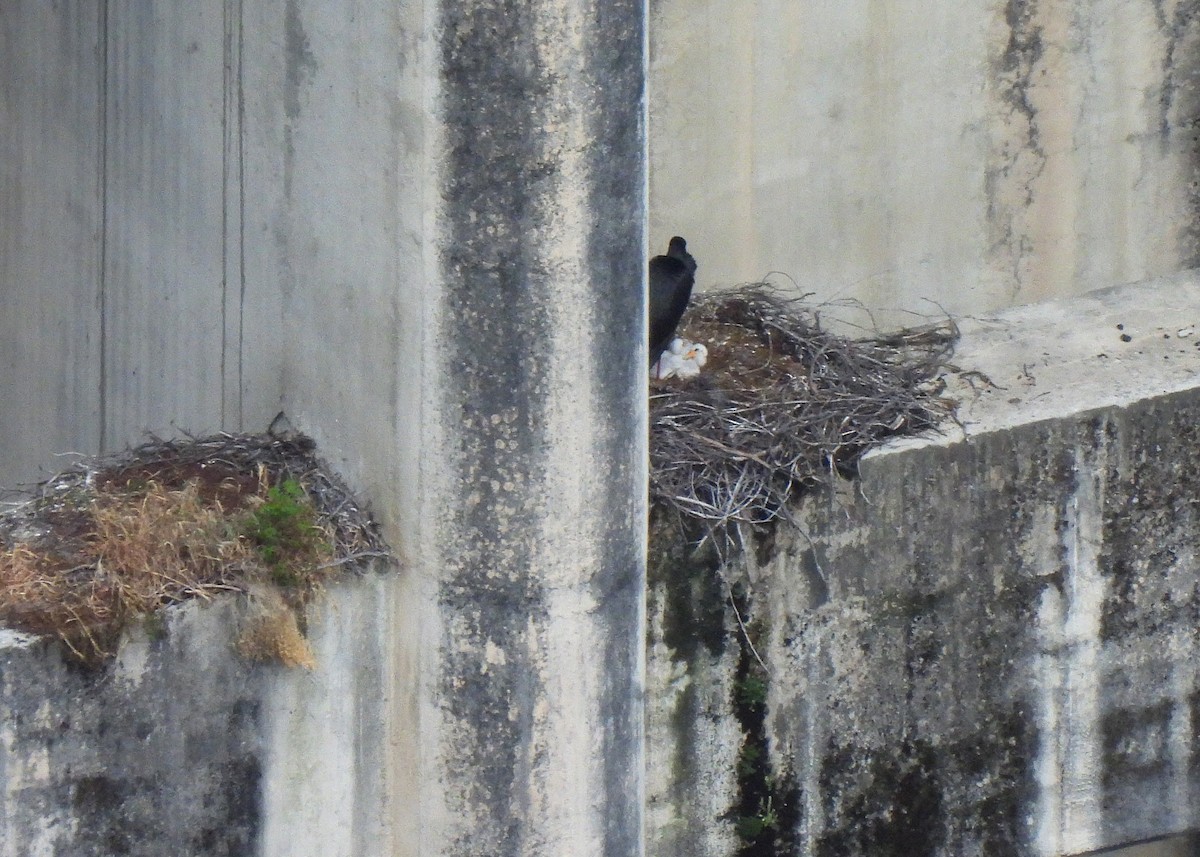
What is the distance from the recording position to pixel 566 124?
13.5ft

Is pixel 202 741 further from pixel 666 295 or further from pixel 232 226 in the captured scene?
pixel 666 295

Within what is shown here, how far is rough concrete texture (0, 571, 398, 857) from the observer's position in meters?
3.97

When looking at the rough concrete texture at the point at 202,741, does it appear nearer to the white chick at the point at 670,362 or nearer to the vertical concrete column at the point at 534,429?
the vertical concrete column at the point at 534,429

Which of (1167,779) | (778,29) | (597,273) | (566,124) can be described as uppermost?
(778,29)

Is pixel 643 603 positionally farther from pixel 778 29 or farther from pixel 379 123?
pixel 778 29

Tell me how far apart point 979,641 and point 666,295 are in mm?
1729

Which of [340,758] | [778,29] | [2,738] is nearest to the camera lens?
[2,738]

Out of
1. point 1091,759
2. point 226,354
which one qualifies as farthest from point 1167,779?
point 226,354

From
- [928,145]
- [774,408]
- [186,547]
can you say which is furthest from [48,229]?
[928,145]

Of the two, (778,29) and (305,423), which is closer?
(305,423)

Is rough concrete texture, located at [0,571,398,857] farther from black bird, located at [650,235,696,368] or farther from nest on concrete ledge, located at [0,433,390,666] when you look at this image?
black bird, located at [650,235,696,368]

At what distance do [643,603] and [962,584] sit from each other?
4.64 ft

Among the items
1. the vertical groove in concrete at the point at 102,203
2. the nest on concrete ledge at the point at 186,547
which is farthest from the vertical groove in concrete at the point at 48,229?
the nest on concrete ledge at the point at 186,547

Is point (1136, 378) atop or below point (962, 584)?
atop
